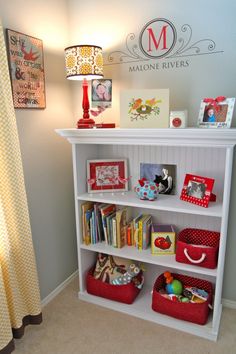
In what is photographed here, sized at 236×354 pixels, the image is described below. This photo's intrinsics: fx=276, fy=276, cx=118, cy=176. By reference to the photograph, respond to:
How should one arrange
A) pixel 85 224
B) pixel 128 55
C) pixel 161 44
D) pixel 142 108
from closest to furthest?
pixel 142 108, pixel 161 44, pixel 128 55, pixel 85 224

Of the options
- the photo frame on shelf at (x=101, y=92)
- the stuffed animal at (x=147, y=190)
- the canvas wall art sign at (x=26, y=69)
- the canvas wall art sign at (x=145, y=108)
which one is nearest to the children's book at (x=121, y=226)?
the stuffed animal at (x=147, y=190)

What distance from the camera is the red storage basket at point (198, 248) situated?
1647 millimetres

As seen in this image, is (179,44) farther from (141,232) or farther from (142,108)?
(141,232)

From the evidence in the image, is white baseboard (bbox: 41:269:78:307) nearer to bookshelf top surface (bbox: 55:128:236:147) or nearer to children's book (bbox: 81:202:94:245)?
children's book (bbox: 81:202:94:245)

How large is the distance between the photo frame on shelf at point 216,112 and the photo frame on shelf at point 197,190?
314mm

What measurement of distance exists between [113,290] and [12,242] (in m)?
0.80

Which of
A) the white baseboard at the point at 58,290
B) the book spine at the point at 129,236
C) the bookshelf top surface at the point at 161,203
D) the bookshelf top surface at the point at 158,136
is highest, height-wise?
the bookshelf top surface at the point at 158,136

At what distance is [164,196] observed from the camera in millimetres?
1861

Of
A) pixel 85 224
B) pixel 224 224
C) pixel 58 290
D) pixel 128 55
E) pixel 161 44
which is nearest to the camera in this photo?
pixel 224 224

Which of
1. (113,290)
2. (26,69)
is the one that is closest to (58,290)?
(113,290)

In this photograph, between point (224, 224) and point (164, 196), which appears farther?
point (164, 196)

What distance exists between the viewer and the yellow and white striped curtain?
4.69 feet

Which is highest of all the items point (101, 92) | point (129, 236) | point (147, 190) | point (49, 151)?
point (101, 92)

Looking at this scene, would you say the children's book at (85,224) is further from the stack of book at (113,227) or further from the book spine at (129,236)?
the book spine at (129,236)
